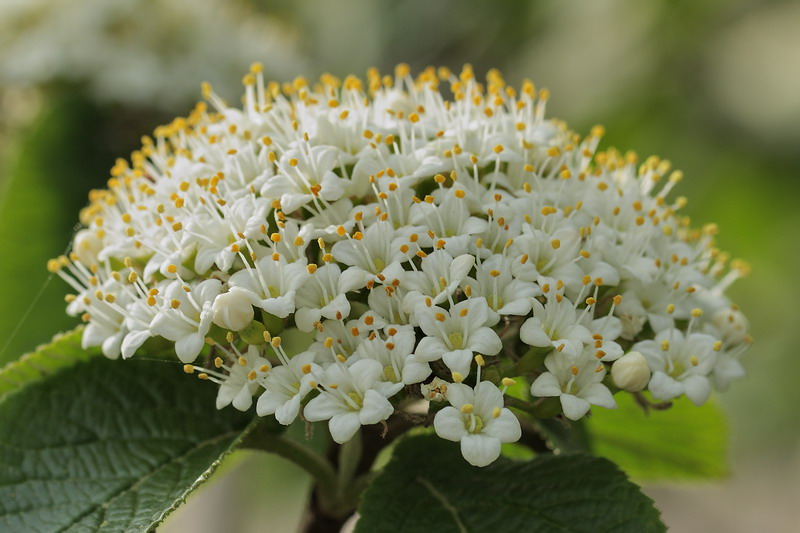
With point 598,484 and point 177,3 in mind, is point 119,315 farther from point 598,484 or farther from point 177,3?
point 177,3

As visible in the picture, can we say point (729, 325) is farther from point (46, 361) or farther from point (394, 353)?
point (46, 361)

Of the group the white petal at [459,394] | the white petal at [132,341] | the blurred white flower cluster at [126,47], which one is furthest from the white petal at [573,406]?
the blurred white flower cluster at [126,47]

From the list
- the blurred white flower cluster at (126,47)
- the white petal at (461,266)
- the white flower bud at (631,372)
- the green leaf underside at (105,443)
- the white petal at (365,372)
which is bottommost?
the green leaf underside at (105,443)

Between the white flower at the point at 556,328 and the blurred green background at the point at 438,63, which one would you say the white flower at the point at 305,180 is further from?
the blurred green background at the point at 438,63

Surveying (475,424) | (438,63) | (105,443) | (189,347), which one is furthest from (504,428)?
(438,63)

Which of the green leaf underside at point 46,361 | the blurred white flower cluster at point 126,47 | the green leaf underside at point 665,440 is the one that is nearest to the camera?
the green leaf underside at point 46,361

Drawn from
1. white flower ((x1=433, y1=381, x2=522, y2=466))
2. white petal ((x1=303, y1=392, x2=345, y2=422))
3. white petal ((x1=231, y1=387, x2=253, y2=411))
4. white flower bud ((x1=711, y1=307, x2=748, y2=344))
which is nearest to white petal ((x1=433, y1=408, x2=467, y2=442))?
white flower ((x1=433, y1=381, x2=522, y2=466))

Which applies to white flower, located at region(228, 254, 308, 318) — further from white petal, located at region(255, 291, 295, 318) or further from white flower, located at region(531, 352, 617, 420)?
white flower, located at region(531, 352, 617, 420)
